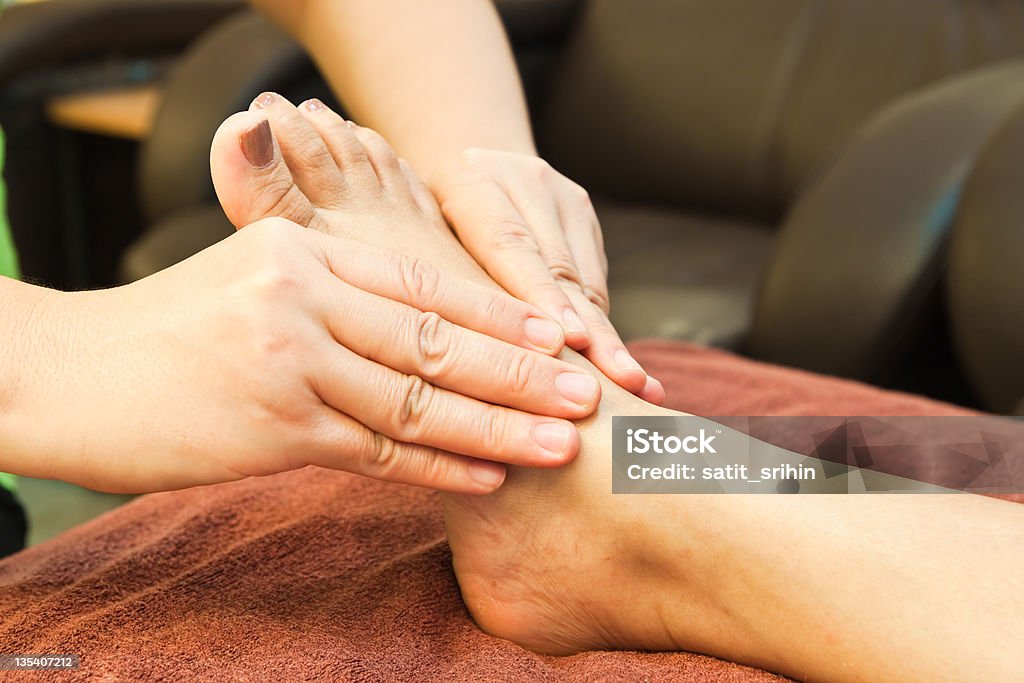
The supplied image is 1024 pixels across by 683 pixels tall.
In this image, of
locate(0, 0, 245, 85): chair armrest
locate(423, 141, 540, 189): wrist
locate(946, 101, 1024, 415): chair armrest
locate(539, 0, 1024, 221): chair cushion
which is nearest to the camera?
locate(423, 141, 540, 189): wrist

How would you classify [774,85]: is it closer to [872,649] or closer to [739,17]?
[739,17]

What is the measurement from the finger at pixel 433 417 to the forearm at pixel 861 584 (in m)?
0.10

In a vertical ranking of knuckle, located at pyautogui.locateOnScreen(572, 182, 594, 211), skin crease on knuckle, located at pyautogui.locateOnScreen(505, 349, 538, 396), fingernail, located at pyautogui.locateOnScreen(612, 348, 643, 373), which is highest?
knuckle, located at pyautogui.locateOnScreen(572, 182, 594, 211)

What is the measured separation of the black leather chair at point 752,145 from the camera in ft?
3.91

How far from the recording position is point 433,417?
0.62 meters

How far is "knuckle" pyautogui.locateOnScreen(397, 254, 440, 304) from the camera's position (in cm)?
65

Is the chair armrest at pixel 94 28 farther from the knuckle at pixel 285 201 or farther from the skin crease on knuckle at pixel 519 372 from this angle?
the skin crease on knuckle at pixel 519 372

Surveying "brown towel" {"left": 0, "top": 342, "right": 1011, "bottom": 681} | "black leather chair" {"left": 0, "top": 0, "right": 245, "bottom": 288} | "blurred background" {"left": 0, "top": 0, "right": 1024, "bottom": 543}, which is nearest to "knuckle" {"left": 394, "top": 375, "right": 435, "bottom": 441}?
"brown towel" {"left": 0, "top": 342, "right": 1011, "bottom": 681}

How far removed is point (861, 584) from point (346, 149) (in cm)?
48

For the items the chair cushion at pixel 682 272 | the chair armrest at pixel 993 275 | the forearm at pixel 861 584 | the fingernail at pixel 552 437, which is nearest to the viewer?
the forearm at pixel 861 584

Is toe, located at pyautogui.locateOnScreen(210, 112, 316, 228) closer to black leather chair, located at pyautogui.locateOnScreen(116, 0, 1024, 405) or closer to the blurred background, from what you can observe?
the blurred background

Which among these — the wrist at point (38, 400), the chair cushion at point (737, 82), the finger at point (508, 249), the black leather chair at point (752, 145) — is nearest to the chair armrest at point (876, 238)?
the black leather chair at point (752, 145)

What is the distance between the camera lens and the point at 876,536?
582 mm

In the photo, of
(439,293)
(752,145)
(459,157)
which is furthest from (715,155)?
(439,293)
